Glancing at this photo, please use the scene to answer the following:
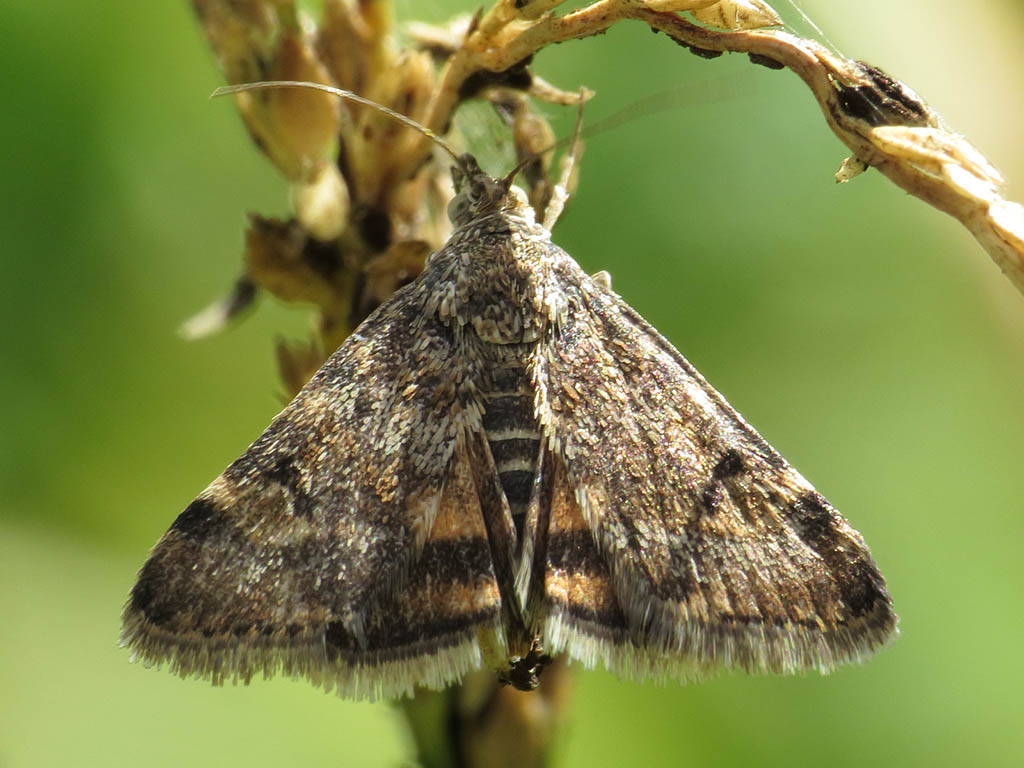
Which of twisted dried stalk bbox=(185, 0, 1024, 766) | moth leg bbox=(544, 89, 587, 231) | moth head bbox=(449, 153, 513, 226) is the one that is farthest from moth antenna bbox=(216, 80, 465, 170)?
moth leg bbox=(544, 89, 587, 231)

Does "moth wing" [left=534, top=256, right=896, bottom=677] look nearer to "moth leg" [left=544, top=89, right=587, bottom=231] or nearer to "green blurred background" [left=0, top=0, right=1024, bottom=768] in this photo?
"moth leg" [left=544, top=89, right=587, bottom=231]

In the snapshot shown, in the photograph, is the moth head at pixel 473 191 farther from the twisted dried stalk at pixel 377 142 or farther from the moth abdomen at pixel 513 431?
the moth abdomen at pixel 513 431

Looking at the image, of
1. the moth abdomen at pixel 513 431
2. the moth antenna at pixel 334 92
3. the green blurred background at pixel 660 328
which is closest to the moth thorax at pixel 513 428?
the moth abdomen at pixel 513 431

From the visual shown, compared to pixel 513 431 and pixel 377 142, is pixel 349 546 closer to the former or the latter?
pixel 513 431

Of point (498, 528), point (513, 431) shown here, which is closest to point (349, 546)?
point (498, 528)

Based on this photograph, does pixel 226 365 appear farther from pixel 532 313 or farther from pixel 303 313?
pixel 532 313

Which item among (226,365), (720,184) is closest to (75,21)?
(226,365)
